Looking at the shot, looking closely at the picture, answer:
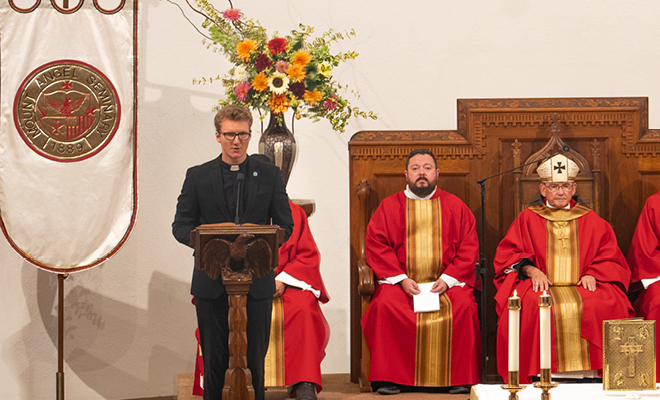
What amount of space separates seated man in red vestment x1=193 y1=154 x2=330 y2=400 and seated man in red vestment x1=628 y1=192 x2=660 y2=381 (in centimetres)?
230

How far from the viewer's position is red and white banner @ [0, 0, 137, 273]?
18.1ft

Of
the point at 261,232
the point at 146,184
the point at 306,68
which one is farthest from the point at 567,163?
the point at 146,184

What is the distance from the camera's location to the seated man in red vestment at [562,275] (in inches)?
213

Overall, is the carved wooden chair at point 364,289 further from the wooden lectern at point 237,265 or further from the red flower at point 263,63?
the wooden lectern at point 237,265

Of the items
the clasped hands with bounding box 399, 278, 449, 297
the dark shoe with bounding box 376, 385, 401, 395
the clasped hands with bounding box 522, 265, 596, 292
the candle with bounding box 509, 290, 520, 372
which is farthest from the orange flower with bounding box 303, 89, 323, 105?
the candle with bounding box 509, 290, 520, 372

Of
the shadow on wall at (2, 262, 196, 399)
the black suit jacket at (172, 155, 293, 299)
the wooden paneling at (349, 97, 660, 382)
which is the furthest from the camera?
the shadow on wall at (2, 262, 196, 399)

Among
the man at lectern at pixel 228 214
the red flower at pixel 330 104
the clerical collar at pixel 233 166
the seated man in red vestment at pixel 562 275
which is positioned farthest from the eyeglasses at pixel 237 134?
the seated man in red vestment at pixel 562 275

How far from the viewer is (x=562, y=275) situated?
5871 mm

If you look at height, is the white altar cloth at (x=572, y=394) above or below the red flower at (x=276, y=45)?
below

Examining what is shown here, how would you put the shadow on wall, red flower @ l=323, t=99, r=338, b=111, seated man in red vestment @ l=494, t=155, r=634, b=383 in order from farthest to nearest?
the shadow on wall < red flower @ l=323, t=99, r=338, b=111 < seated man in red vestment @ l=494, t=155, r=634, b=383

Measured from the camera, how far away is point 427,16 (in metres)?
7.12

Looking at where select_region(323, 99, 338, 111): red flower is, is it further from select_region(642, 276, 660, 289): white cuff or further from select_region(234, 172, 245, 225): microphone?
select_region(642, 276, 660, 289): white cuff

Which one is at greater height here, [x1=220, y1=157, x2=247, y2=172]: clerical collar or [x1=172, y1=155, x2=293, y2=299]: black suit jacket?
[x1=220, y1=157, x2=247, y2=172]: clerical collar

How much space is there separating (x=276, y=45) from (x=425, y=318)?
2.18 meters
